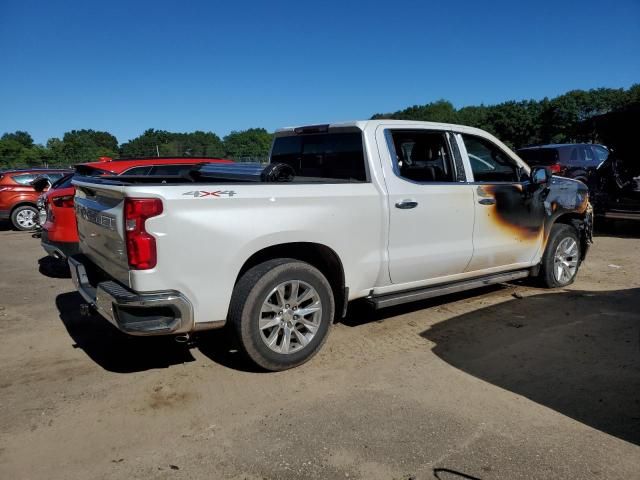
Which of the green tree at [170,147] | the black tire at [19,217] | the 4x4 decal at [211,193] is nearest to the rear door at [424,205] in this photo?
the 4x4 decal at [211,193]

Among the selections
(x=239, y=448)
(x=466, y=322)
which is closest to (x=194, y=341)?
(x=239, y=448)

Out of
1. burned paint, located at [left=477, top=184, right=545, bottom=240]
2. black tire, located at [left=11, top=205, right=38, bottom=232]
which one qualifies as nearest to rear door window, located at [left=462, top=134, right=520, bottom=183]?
burned paint, located at [left=477, top=184, right=545, bottom=240]

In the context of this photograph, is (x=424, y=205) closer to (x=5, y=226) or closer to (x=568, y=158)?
(x=568, y=158)

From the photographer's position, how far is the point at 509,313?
516 centimetres

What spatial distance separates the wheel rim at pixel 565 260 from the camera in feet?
19.4

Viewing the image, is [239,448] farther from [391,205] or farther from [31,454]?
[391,205]

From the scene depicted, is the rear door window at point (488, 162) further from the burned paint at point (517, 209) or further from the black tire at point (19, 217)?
the black tire at point (19, 217)

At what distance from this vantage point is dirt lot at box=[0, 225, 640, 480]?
105 inches

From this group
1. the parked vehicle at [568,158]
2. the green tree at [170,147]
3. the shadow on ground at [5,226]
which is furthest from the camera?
the green tree at [170,147]

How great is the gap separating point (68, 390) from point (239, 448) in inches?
60.1

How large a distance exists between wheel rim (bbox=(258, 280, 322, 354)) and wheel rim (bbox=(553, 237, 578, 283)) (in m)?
3.44

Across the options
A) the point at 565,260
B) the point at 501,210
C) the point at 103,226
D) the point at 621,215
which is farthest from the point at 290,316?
the point at 621,215

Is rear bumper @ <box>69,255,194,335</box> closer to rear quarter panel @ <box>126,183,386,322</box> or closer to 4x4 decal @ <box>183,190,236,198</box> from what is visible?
rear quarter panel @ <box>126,183,386,322</box>

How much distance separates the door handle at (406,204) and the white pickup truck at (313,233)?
0.06 feet
